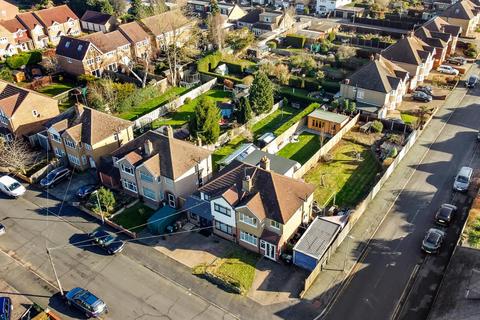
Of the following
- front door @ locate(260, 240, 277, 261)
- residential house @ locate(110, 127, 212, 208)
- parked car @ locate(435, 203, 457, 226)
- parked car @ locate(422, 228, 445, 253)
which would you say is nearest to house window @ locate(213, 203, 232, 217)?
front door @ locate(260, 240, 277, 261)

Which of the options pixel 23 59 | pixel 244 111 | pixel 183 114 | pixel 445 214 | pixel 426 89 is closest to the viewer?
pixel 445 214

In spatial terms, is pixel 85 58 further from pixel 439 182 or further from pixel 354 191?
pixel 439 182

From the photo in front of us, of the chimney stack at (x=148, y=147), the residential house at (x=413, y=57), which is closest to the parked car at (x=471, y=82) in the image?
the residential house at (x=413, y=57)

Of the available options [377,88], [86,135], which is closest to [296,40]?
[377,88]

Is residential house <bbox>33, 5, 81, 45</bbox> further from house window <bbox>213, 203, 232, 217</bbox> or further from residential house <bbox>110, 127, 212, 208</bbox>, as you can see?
house window <bbox>213, 203, 232, 217</bbox>

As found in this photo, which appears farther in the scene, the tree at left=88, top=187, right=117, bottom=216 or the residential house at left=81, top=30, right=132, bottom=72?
the residential house at left=81, top=30, right=132, bottom=72

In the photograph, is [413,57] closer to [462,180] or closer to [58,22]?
[462,180]
